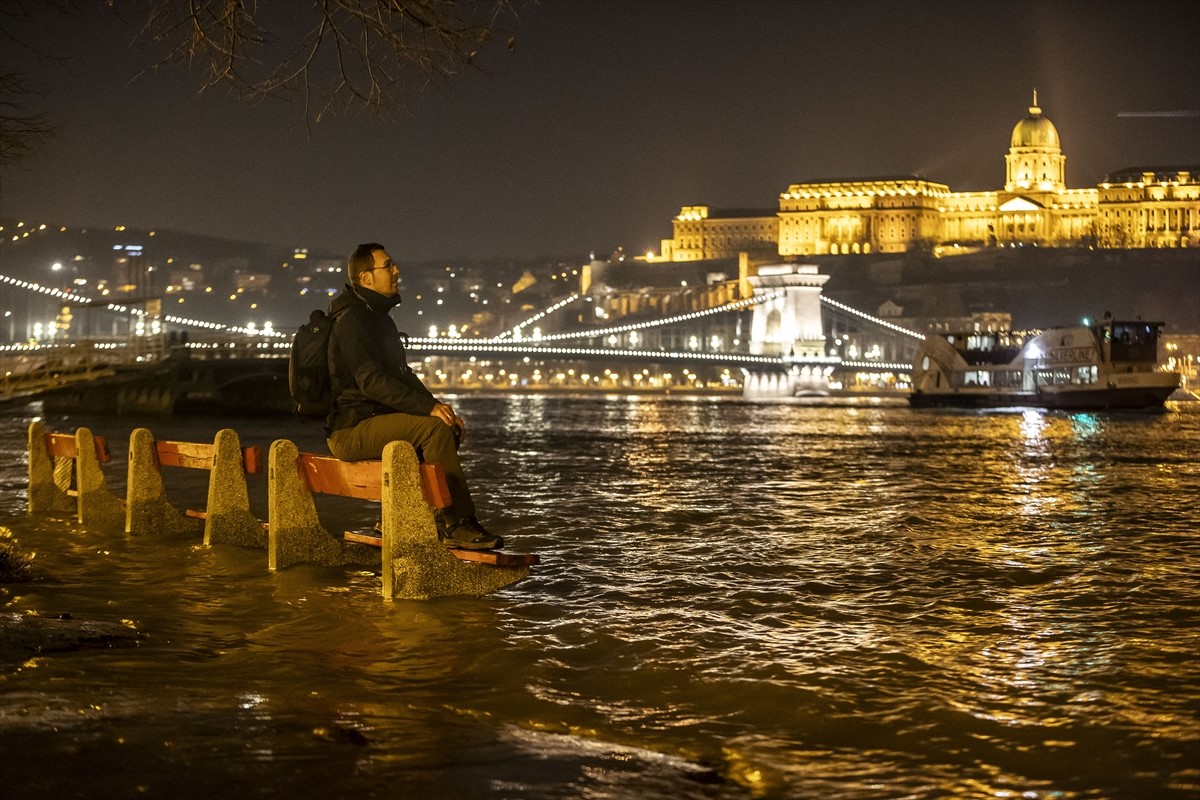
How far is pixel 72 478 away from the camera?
1180 centimetres

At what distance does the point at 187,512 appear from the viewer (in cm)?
990

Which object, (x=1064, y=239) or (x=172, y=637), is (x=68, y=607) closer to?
(x=172, y=637)

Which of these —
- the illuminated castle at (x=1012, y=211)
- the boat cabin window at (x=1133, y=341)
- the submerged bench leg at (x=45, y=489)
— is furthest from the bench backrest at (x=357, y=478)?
the illuminated castle at (x=1012, y=211)

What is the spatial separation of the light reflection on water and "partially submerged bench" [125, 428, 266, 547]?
9.4 inches

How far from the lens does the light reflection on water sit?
4.19 metres

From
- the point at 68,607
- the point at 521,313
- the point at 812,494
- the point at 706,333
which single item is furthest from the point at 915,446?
the point at 521,313

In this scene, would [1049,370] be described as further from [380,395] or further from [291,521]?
[380,395]

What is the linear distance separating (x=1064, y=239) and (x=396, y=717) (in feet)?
565

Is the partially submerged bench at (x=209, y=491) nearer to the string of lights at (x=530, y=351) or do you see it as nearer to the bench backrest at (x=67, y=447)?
the bench backrest at (x=67, y=447)

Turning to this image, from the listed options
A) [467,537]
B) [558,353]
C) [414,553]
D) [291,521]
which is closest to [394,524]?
[414,553]

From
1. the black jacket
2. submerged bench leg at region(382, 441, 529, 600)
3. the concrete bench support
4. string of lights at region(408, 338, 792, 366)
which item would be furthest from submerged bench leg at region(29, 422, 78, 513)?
string of lights at region(408, 338, 792, 366)

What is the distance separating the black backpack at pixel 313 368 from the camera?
22.9 ft

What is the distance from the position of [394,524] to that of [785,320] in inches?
4075

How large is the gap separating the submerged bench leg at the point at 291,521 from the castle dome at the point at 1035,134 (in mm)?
172451
